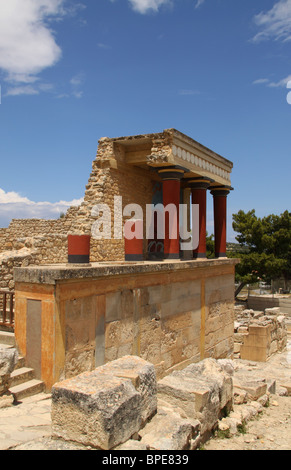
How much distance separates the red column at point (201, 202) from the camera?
1236 cm

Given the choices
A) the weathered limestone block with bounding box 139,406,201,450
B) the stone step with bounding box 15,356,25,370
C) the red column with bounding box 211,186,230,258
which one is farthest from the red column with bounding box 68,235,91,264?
the red column with bounding box 211,186,230,258

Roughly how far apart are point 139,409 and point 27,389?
5.66ft

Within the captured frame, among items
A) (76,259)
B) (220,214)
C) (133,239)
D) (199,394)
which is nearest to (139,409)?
(199,394)

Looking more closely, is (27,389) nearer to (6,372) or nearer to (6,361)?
(6,372)

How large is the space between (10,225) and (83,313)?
10.1 meters

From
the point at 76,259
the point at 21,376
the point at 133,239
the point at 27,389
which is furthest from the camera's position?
the point at 133,239

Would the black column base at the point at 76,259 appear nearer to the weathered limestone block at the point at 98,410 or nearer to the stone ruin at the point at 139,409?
the stone ruin at the point at 139,409

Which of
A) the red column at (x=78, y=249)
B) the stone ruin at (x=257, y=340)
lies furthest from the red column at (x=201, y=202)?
the red column at (x=78, y=249)

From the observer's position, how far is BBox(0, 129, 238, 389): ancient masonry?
5797 millimetres

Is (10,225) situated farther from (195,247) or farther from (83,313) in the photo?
(83,313)

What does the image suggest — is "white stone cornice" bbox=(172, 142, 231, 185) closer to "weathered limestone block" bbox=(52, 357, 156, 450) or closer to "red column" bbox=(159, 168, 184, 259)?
"red column" bbox=(159, 168, 184, 259)

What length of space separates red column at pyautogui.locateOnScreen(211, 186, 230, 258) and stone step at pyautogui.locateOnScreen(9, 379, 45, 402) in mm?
9216

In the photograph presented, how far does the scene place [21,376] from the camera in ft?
18.2
